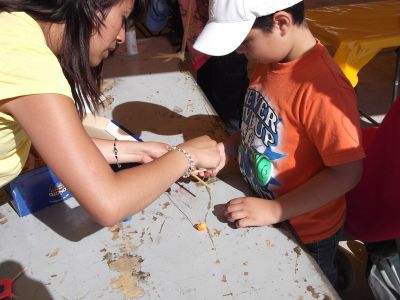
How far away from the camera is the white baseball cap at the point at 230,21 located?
747 millimetres

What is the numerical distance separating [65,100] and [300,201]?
495mm

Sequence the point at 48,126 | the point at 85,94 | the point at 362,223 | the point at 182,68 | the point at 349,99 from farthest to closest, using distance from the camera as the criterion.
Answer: the point at 182,68 → the point at 362,223 → the point at 85,94 → the point at 349,99 → the point at 48,126

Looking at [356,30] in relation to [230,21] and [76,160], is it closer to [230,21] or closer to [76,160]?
[230,21]

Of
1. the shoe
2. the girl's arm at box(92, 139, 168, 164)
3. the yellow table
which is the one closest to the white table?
the girl's arm at box(92, 139, 168, 164)

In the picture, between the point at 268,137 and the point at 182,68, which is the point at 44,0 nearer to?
the point at 268,137

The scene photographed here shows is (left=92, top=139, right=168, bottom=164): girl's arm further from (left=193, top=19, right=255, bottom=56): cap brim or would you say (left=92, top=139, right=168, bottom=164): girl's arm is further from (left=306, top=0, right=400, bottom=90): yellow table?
(left=306, top=0, right=400, bottom=90): yellow table

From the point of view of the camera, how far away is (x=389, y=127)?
33.3 inches

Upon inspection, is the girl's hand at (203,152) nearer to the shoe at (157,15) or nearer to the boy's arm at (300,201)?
the boy's arm at (300,201)

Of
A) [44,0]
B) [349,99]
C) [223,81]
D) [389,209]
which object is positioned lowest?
[223,81]

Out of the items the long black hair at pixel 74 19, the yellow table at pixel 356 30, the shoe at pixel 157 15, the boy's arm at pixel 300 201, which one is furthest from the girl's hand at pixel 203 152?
the shoe at pixel 157 15

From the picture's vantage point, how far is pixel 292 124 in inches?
31.8

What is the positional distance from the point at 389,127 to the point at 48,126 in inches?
27.6

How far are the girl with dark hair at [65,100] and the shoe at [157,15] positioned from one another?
1.36 meters

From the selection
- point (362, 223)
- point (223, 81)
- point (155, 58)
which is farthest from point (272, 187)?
point (223, 81)
